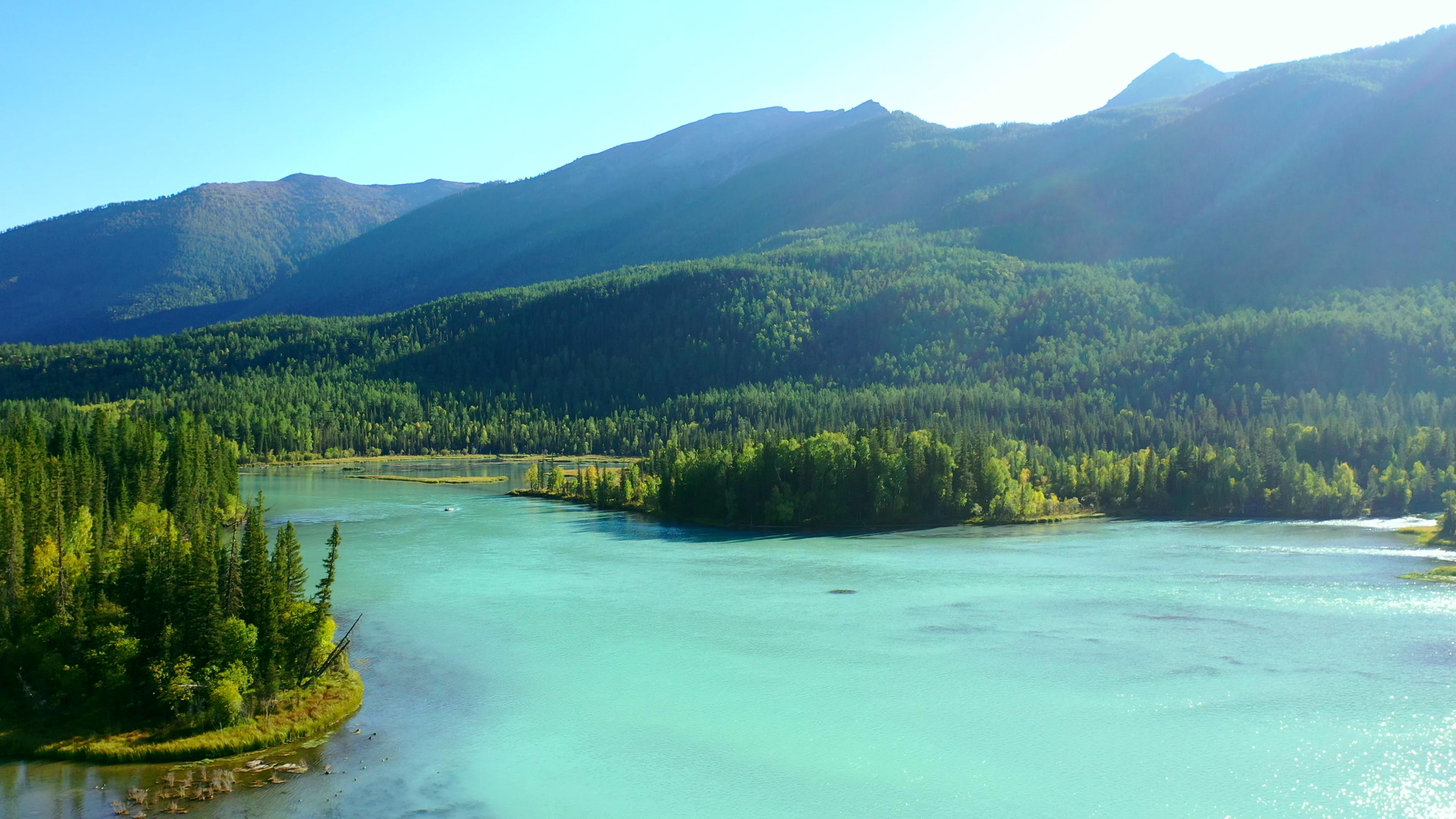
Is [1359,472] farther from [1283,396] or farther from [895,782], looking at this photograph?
[895,782]

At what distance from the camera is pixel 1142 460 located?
12350 centimetres

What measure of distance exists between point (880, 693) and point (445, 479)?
122735 millimetres

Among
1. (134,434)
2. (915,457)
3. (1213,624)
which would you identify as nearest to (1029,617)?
(1213,624)

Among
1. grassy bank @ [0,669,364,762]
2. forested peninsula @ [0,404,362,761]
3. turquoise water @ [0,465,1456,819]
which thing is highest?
forested peninsula @ [0,404,362,761]

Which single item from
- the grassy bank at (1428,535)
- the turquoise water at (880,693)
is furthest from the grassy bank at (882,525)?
the grassy bank at (1428,535)

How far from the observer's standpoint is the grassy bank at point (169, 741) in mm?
33938

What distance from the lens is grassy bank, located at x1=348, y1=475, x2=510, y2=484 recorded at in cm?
15275

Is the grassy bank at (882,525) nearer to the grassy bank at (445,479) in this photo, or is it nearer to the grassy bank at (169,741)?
the grassy bank at (445,479)

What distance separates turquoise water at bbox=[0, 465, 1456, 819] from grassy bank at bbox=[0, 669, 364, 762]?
1.05m

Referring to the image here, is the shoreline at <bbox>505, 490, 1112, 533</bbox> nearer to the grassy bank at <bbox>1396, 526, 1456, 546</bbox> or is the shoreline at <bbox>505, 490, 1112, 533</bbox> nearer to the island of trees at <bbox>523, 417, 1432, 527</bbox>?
the island of trees at <bbox>523, 417, 1432, 527</bbox>

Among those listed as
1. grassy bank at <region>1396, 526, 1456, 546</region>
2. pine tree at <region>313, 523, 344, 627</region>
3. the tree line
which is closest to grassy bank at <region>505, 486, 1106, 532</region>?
the tree line

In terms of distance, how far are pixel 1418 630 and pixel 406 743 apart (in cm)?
4835

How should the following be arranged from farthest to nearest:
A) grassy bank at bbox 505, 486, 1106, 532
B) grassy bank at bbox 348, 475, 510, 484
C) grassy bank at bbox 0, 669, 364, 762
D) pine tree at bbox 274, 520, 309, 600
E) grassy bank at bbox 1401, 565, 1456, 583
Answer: grassy bank at bbox 348, 475, 510, 484
grassy bank at bbox 505, 486, 1106, 532
grassy bank at bbox 1401, 565, 1456, 583
pine tree at bbox 274, 520, 309, 600
grassy bank at bbox 0, 669, 364, 762

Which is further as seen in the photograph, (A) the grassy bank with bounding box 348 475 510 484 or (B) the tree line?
(A) the grassy bank with bounding box 348 475 510 484
